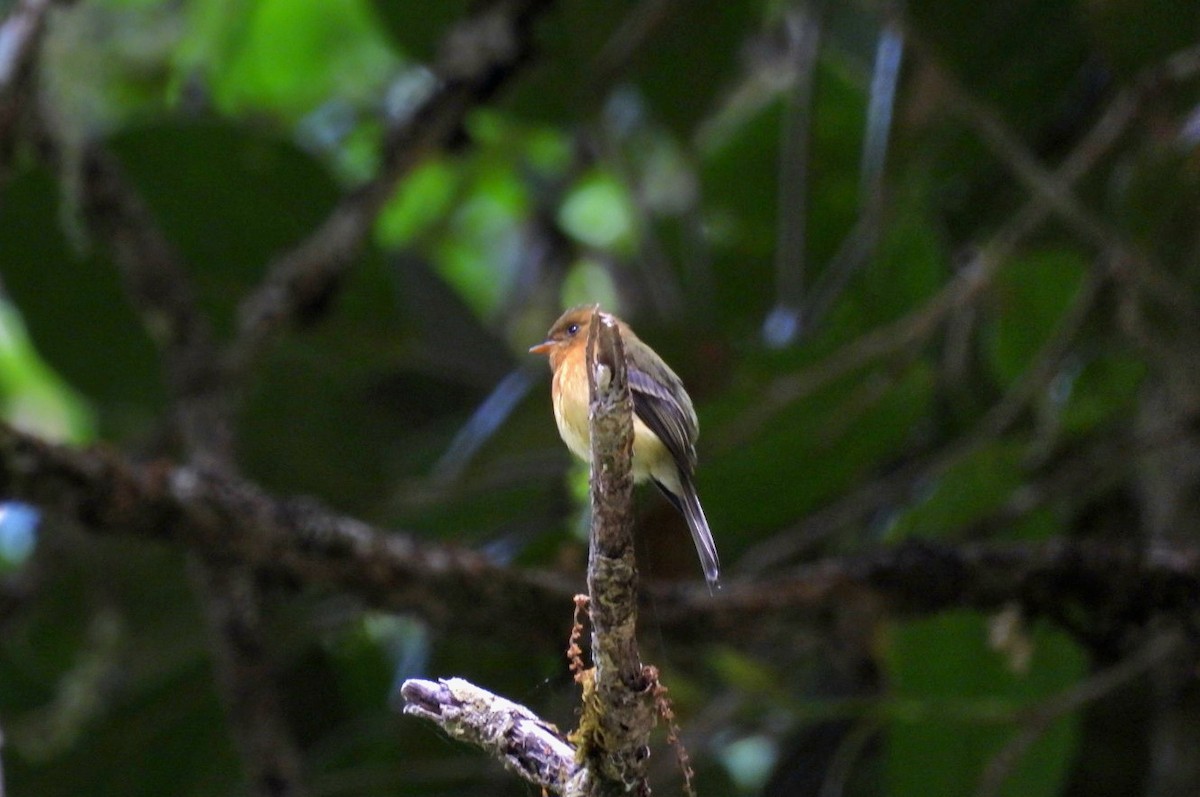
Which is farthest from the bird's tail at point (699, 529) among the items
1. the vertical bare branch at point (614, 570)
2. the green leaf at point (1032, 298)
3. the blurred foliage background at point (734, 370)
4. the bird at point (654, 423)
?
the green leaf at point (1032, 298)

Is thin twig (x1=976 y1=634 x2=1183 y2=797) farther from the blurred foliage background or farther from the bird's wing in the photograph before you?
the bird's wing

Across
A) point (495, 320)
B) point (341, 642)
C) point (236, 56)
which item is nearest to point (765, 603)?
point (341, 642)

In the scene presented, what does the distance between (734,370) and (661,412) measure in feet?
7.67

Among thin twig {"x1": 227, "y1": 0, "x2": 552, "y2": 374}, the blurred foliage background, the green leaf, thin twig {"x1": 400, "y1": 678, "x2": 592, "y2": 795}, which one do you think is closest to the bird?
thin twig {"x1": 400, "y1": 678, "x2": 592, "y2": 795}

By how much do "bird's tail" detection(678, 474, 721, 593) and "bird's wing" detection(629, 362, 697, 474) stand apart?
51mm

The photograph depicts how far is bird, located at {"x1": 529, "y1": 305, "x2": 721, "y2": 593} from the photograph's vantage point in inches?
70.6

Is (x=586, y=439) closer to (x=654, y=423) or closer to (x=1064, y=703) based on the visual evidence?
(x=654, y=423)

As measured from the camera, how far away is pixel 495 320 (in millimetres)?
5941

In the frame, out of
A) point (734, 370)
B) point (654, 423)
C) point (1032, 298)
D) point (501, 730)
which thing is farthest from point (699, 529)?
point (1032, 298)

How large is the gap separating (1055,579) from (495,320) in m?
2.90

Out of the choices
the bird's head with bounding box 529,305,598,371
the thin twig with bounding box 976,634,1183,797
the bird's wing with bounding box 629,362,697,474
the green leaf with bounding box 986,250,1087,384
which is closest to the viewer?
the bird's wing with bounding box 629,362,697,474

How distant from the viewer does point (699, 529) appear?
178cm

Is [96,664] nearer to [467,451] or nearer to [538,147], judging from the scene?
[467,451]

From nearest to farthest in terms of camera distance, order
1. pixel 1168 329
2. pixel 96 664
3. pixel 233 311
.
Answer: pixel 1168 329 → pixel 96 664 → pixel 233 311
